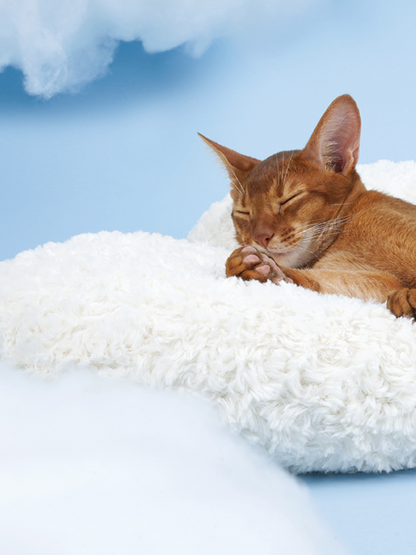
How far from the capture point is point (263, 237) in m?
1.25

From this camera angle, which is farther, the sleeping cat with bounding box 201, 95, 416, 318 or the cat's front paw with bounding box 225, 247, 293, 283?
the sleeping cat with bounding box 201, 95, 416, 318

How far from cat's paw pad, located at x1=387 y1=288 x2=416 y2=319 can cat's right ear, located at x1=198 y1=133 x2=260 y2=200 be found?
23.2 inches

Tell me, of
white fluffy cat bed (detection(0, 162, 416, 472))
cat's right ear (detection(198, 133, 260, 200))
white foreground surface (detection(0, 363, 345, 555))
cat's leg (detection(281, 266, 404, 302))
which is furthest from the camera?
cat's right ear (detection(198, 133, 260, 200))

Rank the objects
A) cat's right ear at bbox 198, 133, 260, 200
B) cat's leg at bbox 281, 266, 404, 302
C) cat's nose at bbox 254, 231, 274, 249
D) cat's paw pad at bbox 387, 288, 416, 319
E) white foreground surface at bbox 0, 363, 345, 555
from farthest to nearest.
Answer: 1. cat's right ear at bbox 198, 133, 260, 200
2. cat's nose at bbox 254, 231, 274, 249
3. cat's leg at bbox 281, 266, 404, 302
4. cat's paw pad at bbox 387, 288, 416, 319
5. white foreground surface at bbox 0, 363, 345, 555

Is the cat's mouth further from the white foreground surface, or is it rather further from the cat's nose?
the white foreground surface

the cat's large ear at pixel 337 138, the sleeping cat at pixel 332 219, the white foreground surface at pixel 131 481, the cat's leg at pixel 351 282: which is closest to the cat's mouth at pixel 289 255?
the sleeping cat at pixel 332 219

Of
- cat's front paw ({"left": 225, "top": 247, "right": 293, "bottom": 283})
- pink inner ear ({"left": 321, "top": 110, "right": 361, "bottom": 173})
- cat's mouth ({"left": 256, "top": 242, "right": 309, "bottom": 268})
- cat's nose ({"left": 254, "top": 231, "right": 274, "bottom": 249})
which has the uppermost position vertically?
pink inner ear ({"left": 321, "top": 110, "right": 361, "bottom": 173})

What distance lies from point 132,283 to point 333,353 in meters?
0.41

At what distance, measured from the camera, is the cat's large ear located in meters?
1.27

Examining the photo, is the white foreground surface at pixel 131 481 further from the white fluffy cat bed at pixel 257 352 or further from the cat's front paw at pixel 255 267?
the cat's front paw at pixel 255 267

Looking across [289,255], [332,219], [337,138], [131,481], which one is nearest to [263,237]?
[289,255]

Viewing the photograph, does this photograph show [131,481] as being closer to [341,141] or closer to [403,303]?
[403,303]

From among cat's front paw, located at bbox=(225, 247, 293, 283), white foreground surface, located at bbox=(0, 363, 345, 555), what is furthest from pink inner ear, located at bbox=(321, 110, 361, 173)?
white foreground surface, located at bbox=(0, 363, 345, 555)

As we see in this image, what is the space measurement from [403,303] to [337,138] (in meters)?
0.56
